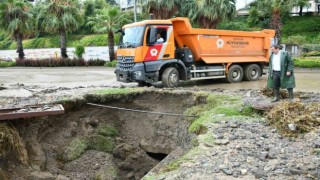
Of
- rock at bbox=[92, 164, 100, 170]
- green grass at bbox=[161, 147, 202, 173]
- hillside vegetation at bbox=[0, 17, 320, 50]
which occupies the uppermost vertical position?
hillside vegetation at bbox=[0, 17, 320, 50]

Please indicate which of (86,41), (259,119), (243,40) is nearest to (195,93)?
(259,119)

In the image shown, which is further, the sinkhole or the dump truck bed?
the dump truck bed

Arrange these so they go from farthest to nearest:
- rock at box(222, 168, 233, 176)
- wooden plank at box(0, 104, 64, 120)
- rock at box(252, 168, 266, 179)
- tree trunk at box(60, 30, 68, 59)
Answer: tree trunk at box(60, 30, 68, 59)
wooden plank at box(0, 104, 64, 120)
rock at box(222, 168, 233, 176)
rock at box(252, 168, 266, 179)

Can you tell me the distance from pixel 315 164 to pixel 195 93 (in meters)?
5.08

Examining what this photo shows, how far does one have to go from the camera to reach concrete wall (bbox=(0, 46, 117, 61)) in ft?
→ 101

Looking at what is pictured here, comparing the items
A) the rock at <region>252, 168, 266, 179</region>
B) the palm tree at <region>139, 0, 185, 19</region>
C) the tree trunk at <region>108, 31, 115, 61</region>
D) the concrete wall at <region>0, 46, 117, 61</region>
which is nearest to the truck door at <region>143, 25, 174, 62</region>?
the rock at <region>252, 168, 266, 179</region>

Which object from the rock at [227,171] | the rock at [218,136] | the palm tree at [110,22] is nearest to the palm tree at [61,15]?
the palm tree at [110,22]

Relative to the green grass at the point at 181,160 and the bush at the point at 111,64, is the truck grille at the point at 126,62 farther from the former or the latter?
the bush at the point at 111,64

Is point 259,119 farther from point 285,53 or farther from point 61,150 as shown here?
point 61,150

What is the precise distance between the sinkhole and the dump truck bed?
16.2ft

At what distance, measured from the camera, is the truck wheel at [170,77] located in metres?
13.6

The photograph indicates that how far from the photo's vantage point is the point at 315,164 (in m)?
4.80

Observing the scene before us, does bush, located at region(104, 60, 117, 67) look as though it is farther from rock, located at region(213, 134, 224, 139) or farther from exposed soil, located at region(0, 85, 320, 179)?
rock, located at region(213, 134, 224, 139)

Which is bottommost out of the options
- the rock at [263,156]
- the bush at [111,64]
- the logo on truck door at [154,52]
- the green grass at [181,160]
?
the green grass at [181,160]
